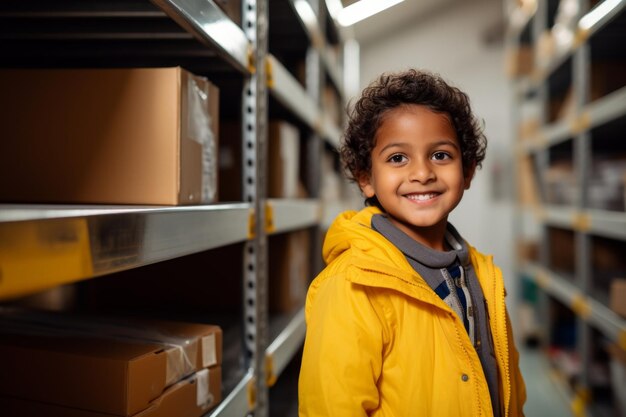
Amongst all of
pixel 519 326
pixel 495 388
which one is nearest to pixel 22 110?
pixel 495 388

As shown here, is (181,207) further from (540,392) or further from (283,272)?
(540,392)

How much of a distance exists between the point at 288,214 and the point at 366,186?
1.88 ft

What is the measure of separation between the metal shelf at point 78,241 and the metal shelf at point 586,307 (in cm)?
190

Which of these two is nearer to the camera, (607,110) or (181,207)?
(181,207)

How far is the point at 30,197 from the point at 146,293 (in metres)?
0.76

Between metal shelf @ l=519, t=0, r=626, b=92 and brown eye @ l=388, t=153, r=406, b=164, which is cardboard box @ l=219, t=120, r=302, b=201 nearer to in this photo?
brown eye @ l=388, t=153, r=406, b=164

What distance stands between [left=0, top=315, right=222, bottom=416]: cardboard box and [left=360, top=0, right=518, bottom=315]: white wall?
14.1 ft

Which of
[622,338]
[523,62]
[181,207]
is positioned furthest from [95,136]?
[523,62]

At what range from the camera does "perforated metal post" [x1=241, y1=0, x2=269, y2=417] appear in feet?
4.44

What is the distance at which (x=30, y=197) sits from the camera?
101 centimetres

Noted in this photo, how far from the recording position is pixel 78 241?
571 millimetres

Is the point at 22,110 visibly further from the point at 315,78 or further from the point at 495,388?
the point at 315,78

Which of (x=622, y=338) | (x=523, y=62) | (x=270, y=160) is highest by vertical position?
(x=523, y=62)

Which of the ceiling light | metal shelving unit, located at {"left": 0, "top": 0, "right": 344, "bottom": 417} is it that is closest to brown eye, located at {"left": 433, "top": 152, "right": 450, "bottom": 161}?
metal shelving unit, located at {"left": 0, "top": 0, "right": 344, "bottom": 417}
